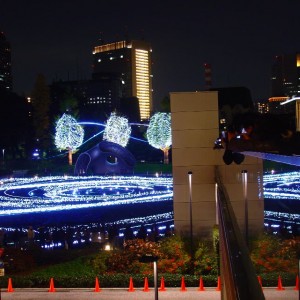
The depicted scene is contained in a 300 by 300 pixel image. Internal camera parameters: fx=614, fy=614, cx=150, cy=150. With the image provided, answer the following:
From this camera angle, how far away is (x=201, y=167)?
62.8 ft

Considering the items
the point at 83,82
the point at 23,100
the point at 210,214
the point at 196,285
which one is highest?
the point at 83,82

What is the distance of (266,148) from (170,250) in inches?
446

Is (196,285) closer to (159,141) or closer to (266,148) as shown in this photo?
(266,148)

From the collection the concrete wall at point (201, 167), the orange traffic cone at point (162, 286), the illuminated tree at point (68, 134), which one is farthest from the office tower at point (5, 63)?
the orange traffic cone at point (162, 286)

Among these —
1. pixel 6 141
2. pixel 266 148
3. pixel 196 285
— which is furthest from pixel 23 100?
pixel 266 148

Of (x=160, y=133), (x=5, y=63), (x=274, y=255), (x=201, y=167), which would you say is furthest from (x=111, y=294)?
(x=5, y=63)

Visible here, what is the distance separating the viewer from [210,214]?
18953 millimetres

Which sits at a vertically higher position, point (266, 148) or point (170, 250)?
point (266, 148)

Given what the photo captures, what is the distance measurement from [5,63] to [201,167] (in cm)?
13186

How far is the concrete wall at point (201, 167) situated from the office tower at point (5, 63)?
406ft

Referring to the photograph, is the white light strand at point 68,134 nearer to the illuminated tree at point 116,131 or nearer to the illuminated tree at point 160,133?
the illuminated tree at point 116,131

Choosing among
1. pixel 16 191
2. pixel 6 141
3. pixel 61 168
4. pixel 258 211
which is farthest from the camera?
pixel 6 141

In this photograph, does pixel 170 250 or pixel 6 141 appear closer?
pixel 170 250

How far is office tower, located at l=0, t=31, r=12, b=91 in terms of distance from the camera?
14050 cm
